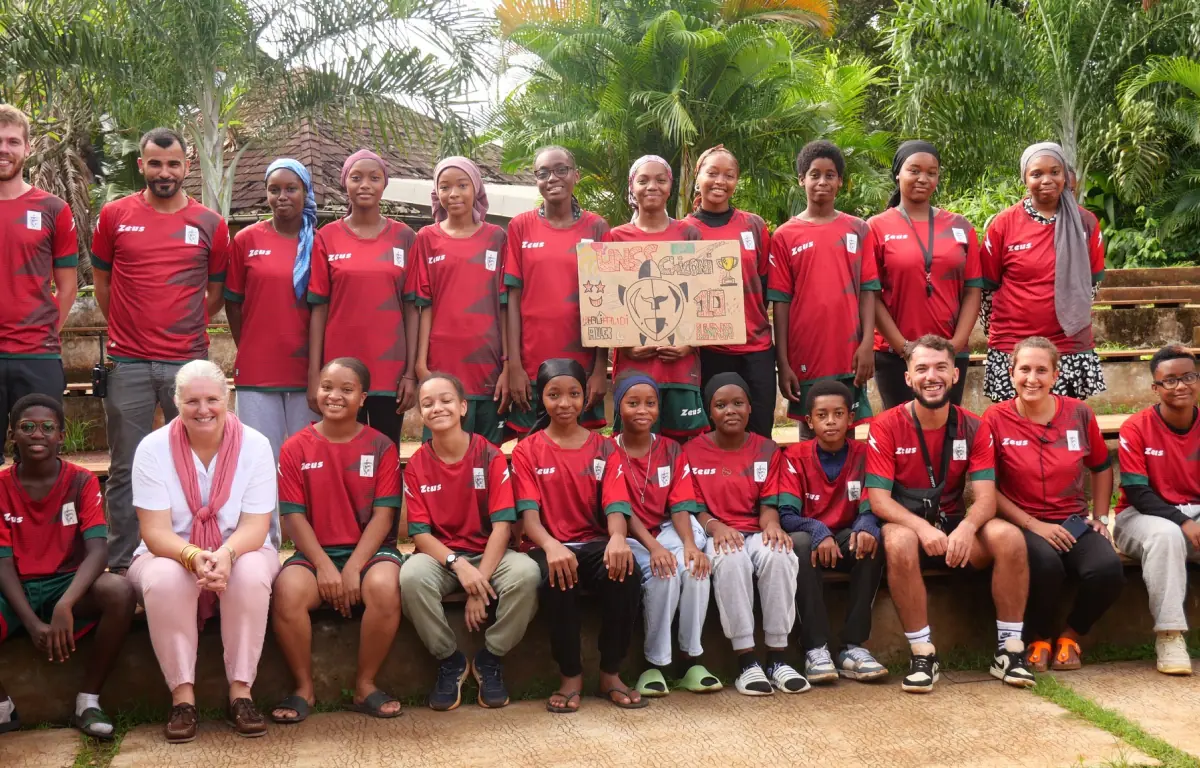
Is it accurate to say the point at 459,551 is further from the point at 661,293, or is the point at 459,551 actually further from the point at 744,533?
the point at 661,293

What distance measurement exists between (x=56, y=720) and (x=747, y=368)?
3.45m

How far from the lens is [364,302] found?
534 centimetres

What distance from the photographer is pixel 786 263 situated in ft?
18.5

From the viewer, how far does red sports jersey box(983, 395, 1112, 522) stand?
203 inches

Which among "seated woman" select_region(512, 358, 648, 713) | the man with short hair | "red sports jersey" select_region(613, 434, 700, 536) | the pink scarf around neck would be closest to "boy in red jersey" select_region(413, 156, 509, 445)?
"seated woman" select_region(512, 358, 648, 713)

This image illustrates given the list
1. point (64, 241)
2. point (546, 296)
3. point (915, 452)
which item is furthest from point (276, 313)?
point (915, 452)

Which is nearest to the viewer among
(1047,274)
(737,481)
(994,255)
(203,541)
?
(203,541)

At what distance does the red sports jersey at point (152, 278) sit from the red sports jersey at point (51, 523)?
90cm

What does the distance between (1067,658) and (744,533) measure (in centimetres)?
152

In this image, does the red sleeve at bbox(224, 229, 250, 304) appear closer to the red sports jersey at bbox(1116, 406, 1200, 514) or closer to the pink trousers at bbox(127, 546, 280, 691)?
the pink trousers at bbox(127, 546, 280, 691)

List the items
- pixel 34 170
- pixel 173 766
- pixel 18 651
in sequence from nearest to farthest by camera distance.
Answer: pixel 173 766, pixel 18 651, pixel 34 170

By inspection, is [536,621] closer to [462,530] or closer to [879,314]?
[462,530]

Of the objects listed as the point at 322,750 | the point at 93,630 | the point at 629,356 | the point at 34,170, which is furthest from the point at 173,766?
the point at 34,170

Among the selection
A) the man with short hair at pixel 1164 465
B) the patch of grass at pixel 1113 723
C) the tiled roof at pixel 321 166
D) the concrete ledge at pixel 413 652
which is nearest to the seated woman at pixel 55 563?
the concrete ledge at pixel 413 652
